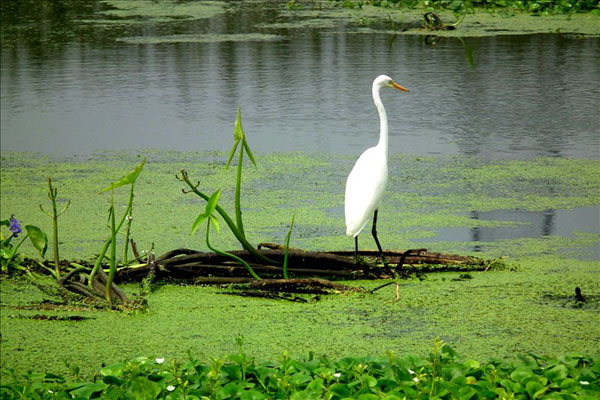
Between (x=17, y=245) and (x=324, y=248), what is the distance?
3.58ft

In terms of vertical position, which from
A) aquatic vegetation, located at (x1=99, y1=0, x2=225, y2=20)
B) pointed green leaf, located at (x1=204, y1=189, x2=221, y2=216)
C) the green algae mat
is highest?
aquatic vegetation, located at (x1=99, y1=0, x2=225, y2=20)

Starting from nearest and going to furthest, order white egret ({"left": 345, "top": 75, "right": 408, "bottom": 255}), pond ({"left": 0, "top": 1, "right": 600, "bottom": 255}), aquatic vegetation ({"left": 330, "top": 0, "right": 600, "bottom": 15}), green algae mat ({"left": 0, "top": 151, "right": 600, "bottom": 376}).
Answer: green algae mat ({"left": 0, "top": 151, "right": 600, "bottom": 376}) < white egret ({"left": 345, "top": 75, "right": 408, "bottom": 255}) < pond ({"left": 0, "top": 1, "right": 600, "bottom": 255}) < aquatic vegetation ({"left": 330, "top": 0, "right": 600, "bottom": 15})

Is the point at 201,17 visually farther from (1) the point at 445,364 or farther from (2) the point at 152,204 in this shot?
(1) the point at 445,364

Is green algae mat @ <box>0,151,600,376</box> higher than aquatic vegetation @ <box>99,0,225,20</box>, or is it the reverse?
aquatic vegetation @ <box>99,0,225,20</box>

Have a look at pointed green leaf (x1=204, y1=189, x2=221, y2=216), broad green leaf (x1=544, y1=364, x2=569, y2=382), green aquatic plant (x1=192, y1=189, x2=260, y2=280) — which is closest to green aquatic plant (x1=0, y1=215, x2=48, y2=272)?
green aquatic plant (x1=192, y1=189, x2=260, y2=280)

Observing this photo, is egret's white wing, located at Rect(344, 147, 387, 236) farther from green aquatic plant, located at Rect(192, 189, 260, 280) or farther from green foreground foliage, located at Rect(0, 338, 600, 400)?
green foreground foliage, located at Rect(0, 338, 600, 400)

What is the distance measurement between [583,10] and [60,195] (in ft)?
22.7

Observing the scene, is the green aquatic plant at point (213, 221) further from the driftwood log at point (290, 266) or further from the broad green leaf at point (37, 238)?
the broad green leaf at point (37, 238)

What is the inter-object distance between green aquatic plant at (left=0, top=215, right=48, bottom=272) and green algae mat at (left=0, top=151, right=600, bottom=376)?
8 centimetres

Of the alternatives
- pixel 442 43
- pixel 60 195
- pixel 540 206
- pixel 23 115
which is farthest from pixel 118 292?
pixel 442 43

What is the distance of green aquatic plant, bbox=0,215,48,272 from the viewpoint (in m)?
3.21

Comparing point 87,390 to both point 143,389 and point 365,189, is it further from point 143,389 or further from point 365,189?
point 365,189

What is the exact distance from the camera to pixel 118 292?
117 inches

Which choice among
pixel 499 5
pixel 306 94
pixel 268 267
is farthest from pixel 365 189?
pixel 499 5
